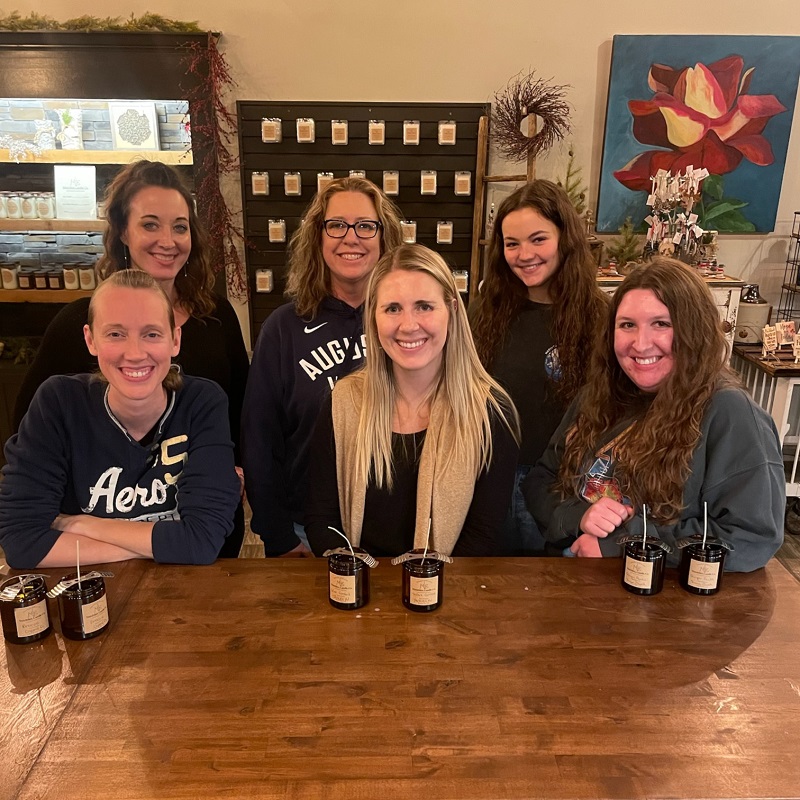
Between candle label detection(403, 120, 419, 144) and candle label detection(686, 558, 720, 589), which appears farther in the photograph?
candle label detection(403, 120, 419, 144)

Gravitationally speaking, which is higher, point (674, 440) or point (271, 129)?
point (271, 129)

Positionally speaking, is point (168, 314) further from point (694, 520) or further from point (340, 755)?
point (694, 520)

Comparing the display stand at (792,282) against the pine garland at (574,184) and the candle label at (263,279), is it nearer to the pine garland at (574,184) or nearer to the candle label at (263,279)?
the pine garland at (574,184)

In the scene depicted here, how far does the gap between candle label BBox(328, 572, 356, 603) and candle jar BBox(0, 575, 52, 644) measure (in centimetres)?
53

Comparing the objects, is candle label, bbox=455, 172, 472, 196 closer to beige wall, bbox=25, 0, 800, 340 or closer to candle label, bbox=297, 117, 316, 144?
beige wall, bbox=25, 0, 800, 340

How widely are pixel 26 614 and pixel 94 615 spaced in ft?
0.37

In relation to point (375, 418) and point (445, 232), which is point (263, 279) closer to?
point (445, 232)

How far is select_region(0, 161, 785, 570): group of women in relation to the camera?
153 centimetres

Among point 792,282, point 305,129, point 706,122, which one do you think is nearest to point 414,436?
point 305,129

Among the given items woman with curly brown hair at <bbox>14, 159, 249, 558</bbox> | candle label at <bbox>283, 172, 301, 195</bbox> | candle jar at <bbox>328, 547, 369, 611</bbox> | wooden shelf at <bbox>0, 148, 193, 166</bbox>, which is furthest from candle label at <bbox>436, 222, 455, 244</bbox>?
candle jar at <bbox>328, 547, 369, 611</bbox>

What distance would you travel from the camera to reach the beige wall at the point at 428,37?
3.95m

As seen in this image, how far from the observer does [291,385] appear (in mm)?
2020

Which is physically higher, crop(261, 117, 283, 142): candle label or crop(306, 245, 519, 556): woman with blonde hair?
crop(261, 117, 283, 142): candle label

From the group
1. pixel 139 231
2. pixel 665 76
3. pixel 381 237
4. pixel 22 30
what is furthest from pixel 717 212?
pixel 22 30
